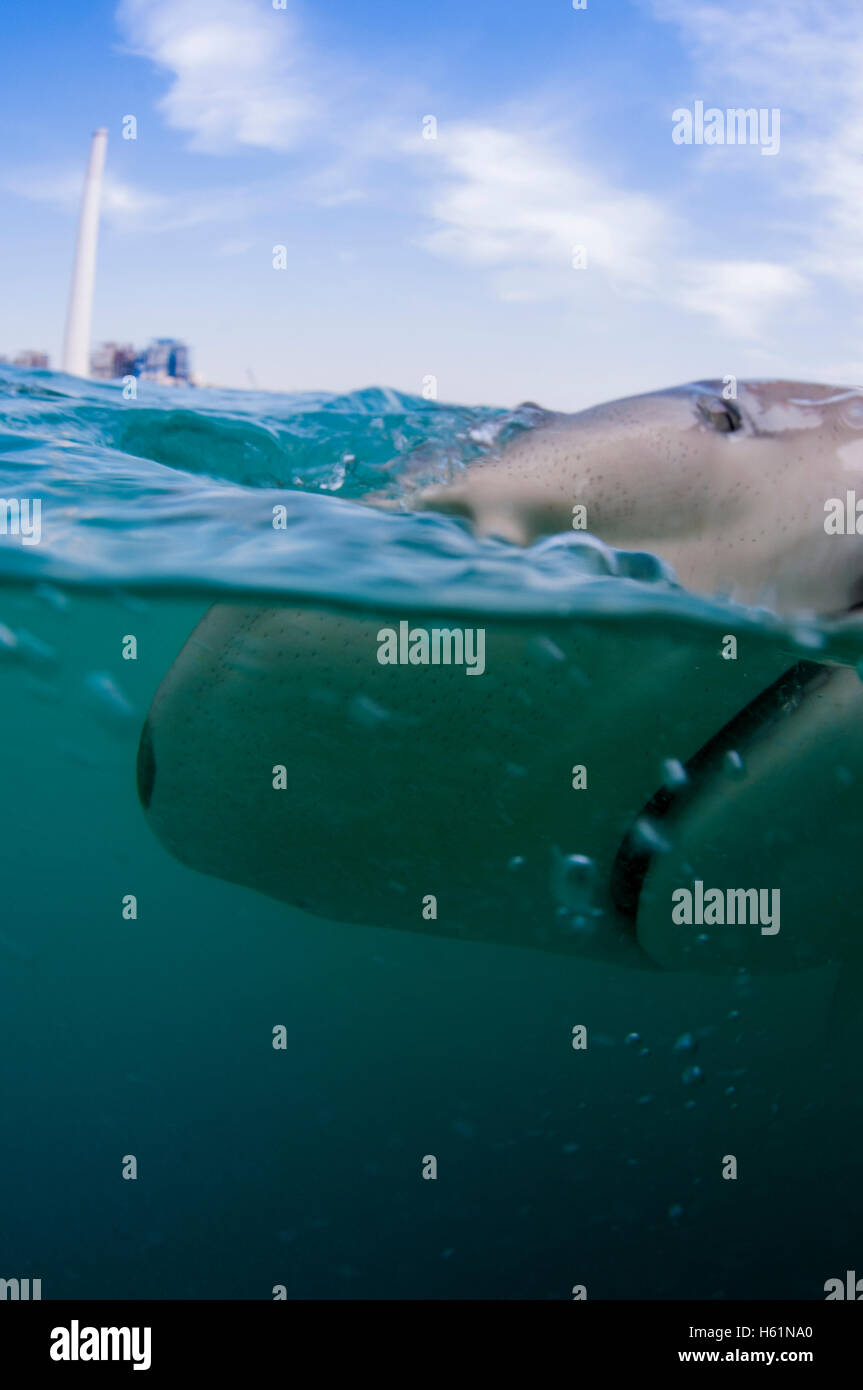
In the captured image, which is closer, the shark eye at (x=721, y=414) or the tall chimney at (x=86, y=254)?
the shark eye at (x=721, y=414)

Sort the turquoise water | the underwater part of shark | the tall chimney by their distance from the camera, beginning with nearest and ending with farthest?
the underwater part of shark
the turquoise water
the tall chimney

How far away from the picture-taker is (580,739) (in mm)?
2188

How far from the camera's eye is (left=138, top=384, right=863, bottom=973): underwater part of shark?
2.16 meters

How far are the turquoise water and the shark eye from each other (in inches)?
14.9

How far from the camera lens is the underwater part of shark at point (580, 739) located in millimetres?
2156

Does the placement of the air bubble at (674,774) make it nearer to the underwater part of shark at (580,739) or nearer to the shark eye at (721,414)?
the underwater part of shark at (580,739)

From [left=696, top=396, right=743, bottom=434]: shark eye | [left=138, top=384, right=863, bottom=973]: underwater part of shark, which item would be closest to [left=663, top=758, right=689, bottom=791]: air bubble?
[left=138, top=384, right=863, bottom=973]: underwater part of shark

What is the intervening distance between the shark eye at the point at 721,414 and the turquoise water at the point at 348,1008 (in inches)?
14.9

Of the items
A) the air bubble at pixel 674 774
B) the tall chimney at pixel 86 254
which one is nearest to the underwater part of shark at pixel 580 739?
the air bubble at pixel 674 774

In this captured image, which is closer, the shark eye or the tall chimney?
the shark eye

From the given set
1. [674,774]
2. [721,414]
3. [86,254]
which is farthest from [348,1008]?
[86,254]

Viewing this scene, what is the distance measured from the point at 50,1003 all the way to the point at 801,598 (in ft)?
20.4

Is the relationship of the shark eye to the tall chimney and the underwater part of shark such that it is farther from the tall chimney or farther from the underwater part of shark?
the tall chimney
